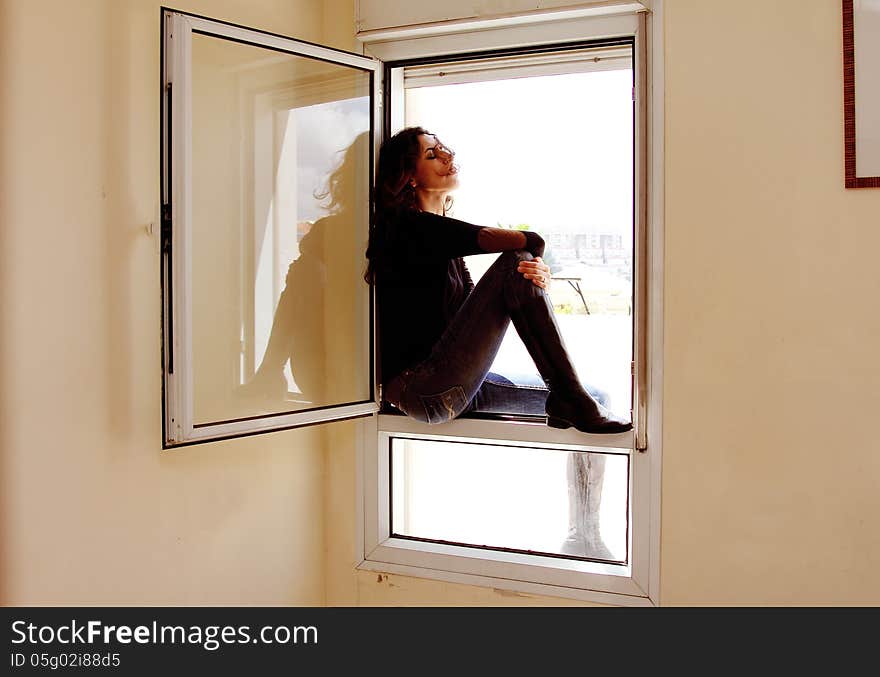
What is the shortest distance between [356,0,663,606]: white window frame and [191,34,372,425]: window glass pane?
0.26 meters

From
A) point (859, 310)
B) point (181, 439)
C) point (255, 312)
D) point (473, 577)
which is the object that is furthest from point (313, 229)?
point (859, 310)

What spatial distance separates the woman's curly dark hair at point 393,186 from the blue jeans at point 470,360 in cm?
31

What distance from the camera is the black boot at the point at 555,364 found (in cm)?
200

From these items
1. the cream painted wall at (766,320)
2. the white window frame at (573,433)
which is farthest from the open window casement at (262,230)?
the cream painted wall at (766,320)

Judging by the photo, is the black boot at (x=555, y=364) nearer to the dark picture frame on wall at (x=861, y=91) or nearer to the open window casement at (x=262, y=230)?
the open window casement at (x=262, y=230)

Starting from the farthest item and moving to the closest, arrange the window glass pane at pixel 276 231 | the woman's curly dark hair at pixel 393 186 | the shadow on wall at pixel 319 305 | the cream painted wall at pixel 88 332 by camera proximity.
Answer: the woman's curly dark hair at pixel 393 186 → the shadow on wall at pixel 319 305 → the window glass pane at pixel 276 231 → the cream painted wall at pixel 88 332

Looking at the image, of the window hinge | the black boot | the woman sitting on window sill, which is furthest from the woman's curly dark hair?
the window hinge

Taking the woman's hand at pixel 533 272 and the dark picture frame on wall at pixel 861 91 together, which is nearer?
the dark picture frame on wall at pixel 861 91

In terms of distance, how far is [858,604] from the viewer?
1.81m

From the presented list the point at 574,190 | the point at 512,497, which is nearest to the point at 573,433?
the point at 512,497

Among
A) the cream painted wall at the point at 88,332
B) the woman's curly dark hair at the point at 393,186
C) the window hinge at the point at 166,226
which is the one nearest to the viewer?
the cream painted wall at the point at 88,332

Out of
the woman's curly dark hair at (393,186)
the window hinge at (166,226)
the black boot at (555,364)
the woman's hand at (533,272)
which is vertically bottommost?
the black boot at (555,364)

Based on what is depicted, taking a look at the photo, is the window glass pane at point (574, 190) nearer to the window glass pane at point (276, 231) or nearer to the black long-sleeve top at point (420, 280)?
the black long-sleeve top at point (420, 280)

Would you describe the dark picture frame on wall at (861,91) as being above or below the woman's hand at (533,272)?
above
